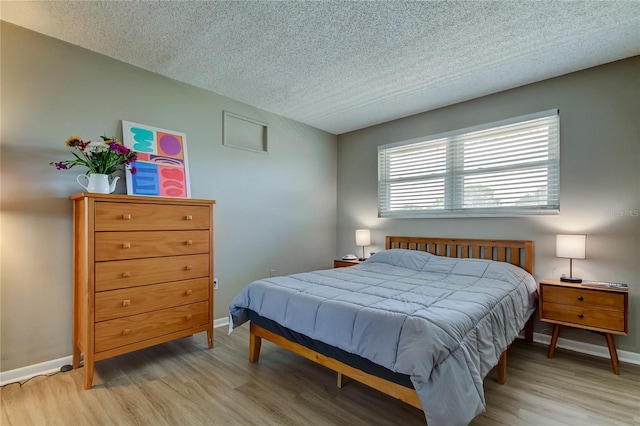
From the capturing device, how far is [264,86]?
321cm

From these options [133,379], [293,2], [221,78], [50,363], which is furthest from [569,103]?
[50,363]

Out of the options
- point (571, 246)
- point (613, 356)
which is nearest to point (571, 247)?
point (571, 246)

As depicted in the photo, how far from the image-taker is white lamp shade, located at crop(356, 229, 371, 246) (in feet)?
13.8

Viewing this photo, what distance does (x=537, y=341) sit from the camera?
9.71 ft

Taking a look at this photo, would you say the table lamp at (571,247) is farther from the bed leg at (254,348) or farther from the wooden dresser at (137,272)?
the wooden dresser at (137,272)

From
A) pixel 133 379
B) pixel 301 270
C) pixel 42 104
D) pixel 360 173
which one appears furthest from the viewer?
pixel 360 173

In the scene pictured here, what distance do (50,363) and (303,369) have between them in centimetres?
195

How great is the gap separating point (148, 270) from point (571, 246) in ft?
11.7

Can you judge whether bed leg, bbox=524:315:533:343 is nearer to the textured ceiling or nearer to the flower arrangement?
the textured ceiling

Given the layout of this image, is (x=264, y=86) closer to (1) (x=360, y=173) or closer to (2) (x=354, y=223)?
(1) (x=360, y=173)

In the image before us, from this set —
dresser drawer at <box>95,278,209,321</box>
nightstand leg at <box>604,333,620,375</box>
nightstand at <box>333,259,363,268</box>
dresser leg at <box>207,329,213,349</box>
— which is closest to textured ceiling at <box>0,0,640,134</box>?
dresser drawer at <box>95,278,209,321</box>

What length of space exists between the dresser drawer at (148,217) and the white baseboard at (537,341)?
3.90 ft

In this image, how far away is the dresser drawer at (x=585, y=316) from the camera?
229 centimetres

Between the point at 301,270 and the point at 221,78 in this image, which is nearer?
the point at 221,78
